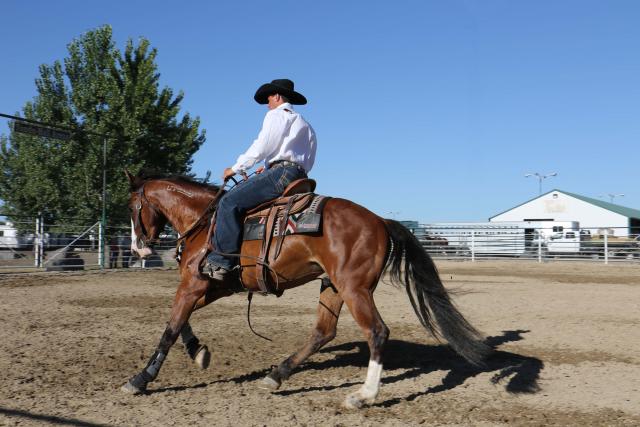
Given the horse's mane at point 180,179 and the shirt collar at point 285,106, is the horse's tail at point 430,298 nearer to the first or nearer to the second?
the shirt collar at point 285,106

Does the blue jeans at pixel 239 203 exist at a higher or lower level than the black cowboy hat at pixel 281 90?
lower

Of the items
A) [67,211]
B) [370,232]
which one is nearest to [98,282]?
[370,232]

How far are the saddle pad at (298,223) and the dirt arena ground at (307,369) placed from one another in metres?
1.46

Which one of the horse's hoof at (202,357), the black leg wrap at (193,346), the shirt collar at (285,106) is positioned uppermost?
the shirt collar at (285,106)

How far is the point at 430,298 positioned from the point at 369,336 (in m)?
0.94

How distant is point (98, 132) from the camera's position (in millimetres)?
28141

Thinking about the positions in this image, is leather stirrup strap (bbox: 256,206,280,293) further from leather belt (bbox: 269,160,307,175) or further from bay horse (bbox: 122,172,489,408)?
leather belt (bbox: 269,160,307,175)

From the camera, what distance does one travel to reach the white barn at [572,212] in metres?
59.9

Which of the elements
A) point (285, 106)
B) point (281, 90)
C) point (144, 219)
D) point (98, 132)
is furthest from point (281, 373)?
point (98, 132)

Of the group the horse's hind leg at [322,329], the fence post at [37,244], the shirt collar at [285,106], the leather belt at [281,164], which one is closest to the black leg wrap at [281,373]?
the horse's hind leg at [322,329]

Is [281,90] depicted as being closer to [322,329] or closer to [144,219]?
[144,219]

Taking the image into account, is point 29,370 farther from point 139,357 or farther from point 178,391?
point 178,391

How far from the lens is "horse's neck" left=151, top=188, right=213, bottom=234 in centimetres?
614

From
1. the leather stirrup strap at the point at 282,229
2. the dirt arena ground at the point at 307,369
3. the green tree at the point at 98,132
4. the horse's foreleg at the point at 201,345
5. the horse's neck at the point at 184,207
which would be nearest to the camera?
the dirt arena ground at the point at 307,369
